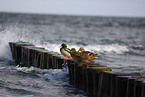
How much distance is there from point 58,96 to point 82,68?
3.33 ft

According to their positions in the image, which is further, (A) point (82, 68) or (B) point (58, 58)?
(B) point (58, 58)

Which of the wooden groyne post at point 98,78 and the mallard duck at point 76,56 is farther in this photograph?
the mallard duck at point 76,56

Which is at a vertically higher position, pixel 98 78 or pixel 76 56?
pixel 76 56

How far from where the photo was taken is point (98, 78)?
17.4ft

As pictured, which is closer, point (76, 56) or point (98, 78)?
point (98, 78)

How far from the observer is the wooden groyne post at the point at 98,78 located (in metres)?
4.43

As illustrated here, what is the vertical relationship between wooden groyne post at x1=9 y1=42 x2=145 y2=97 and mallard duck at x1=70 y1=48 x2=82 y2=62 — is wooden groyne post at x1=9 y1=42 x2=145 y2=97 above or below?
below

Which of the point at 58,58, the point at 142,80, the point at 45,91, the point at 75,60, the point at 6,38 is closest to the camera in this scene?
the point at 142,80

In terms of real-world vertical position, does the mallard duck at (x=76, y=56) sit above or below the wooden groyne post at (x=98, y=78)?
above

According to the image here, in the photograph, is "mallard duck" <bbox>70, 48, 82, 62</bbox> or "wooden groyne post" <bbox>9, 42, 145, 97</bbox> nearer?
"wooden groyne post" <bbox>9, 42, 145, 97</bbox>

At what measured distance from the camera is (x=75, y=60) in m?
6.25

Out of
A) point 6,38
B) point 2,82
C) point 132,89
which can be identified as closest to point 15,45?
point 6,38

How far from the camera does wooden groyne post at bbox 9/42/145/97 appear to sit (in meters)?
4.43

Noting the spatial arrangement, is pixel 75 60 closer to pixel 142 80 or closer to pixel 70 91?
pixel 70 91
